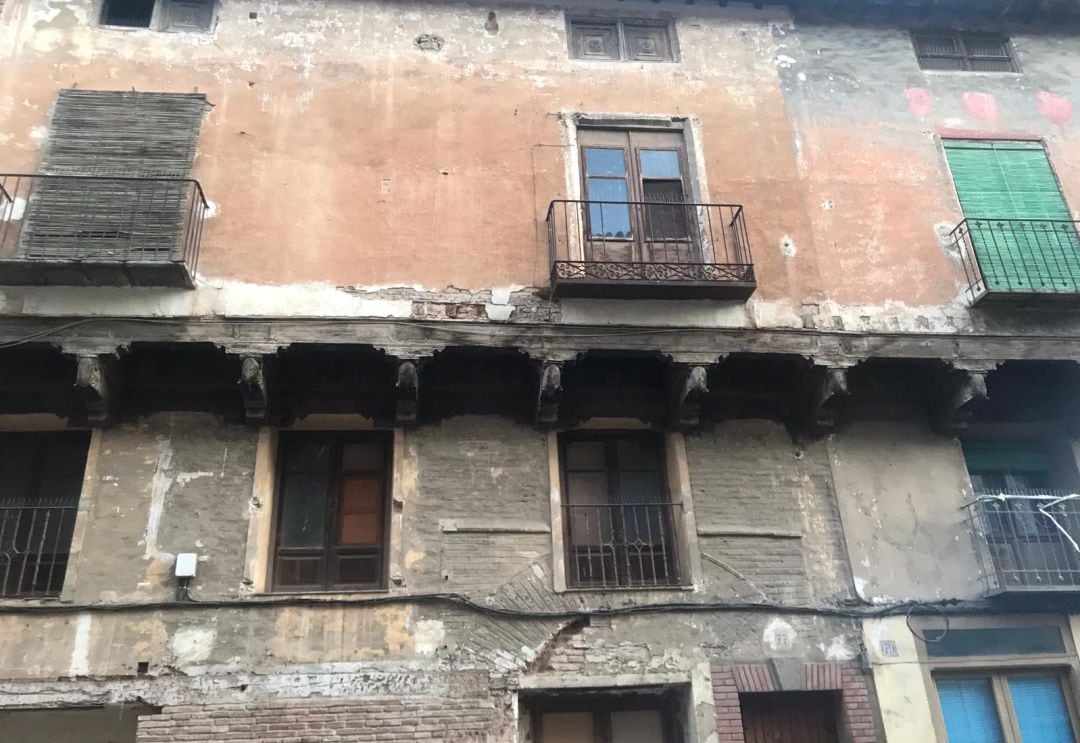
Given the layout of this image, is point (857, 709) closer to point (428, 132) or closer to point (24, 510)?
point (428, 132)

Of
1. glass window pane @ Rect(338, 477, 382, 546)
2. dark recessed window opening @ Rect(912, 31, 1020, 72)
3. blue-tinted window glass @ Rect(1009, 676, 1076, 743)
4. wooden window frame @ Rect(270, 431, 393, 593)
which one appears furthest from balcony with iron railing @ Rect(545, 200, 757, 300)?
blue-tinted window glass @ Rect(1009, 676, 1076, 743)

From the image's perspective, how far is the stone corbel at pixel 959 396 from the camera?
937cm

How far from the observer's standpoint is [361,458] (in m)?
9.38

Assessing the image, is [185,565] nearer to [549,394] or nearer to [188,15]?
[549,394]

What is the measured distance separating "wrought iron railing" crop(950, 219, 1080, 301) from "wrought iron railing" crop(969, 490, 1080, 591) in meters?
2.27

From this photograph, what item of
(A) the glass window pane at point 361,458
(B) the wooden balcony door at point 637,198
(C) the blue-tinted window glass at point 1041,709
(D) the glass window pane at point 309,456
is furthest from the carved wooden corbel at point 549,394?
(C) the blue-tinted window glass at point 1041,709

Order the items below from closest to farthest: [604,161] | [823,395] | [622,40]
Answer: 1. [823,395]
2. [604,161]
3. [622,40]

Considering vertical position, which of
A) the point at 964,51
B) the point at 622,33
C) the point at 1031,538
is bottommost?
the point at 1031,538

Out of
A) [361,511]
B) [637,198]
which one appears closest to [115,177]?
[361,511]

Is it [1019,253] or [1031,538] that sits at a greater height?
[1019,253]

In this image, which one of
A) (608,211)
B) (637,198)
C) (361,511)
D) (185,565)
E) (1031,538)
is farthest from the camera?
(637,198)

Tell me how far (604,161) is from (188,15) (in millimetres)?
5201

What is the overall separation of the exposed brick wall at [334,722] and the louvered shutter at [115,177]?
169 inches

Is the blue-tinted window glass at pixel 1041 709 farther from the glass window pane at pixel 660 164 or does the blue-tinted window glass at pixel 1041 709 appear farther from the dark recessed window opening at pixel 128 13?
the dark recessed window opening at pixel 128 13
